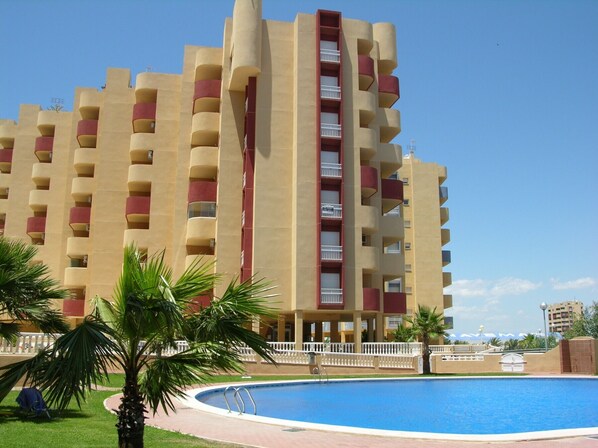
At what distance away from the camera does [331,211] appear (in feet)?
138

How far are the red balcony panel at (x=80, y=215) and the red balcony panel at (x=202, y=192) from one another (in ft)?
32.6

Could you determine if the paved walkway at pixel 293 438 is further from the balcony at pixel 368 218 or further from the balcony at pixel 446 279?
the balcony at pixel 446 279

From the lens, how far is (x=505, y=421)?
1914cm

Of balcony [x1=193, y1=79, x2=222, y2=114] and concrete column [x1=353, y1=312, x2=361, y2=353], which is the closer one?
concrete column [x1=353, y1=312, x2=361, y2=353]

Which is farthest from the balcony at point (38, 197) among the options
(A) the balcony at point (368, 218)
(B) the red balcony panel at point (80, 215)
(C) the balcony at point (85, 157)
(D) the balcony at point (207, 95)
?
(A) the balcony at point (368, 218)

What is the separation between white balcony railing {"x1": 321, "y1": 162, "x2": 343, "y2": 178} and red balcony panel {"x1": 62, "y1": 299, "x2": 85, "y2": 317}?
21193mm

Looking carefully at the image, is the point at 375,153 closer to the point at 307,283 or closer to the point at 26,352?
the point at 307,283

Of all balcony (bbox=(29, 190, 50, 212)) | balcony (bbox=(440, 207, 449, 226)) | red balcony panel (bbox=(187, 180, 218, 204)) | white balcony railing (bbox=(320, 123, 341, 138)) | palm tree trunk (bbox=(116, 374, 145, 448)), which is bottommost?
palm tree trunk (bbox=(116, 374, 145, 448))

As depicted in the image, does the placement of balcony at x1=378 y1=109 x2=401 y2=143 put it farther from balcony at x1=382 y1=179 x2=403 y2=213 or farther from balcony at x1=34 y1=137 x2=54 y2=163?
balcony at x1=34 y1=137 x2=54 y2=163

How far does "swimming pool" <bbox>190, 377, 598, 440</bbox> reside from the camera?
57.9ft

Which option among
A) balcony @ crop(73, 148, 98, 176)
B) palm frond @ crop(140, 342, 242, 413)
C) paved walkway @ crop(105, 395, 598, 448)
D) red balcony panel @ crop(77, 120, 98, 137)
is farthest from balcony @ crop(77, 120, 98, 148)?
palm frond @ crop(140, 342, 242, 413)

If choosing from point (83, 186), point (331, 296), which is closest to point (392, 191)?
point (331, 296)

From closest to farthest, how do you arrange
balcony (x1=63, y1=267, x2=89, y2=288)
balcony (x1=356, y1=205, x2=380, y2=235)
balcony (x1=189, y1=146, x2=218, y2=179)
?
balcony (x1=356, y1=205, x2=380, y2=235) < balcony (x1=189, y1=146, x2=218, y2=179) < balcony (x1=63, y1=267, x2=89, y2=288)

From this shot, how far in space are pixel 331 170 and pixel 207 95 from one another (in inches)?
459
